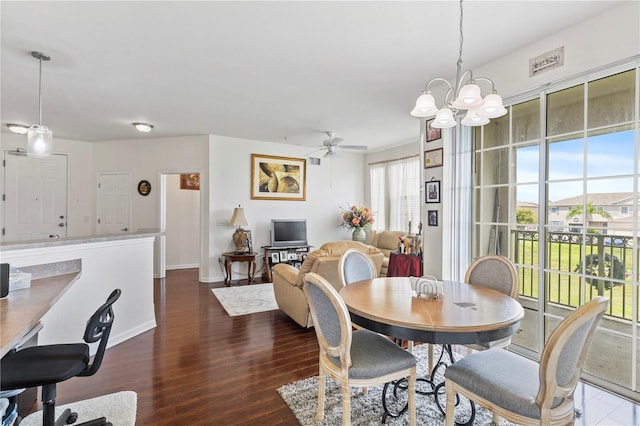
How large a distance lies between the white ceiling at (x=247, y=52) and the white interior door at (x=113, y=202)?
5.85 feet

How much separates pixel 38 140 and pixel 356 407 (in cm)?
361

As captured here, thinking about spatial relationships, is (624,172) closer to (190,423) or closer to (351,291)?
(351,291)

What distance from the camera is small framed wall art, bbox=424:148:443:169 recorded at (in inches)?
141

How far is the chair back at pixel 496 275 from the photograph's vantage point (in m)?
2.27

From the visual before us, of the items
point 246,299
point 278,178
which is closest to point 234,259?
point 246,299

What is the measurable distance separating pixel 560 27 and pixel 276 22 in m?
2.22

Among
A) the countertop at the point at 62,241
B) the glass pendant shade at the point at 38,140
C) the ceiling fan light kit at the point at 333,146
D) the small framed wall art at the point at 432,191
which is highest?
the ceiling fan light kit at the point at 333,146

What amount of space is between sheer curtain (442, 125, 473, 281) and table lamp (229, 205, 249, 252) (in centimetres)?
377

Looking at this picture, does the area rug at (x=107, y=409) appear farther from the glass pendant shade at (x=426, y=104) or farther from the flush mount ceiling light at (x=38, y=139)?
the glass pendant shade at (x=426, y=104)

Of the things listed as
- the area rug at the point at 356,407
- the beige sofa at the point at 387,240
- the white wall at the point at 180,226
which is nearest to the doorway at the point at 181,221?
the white wall at the point at 180,226

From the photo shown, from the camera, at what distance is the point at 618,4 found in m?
2.08

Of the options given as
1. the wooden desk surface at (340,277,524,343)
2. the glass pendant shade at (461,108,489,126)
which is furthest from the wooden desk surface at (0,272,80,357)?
the glass pendant shade at (461,108,489,126)

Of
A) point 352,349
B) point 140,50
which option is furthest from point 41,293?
point 140,50

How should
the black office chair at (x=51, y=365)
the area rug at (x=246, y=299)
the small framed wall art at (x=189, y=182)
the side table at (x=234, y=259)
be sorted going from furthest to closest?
1. the small framed wall art at (x=189, y=182)
2. the side table at (x=234, y=259)
3. the area rug at (x=246, y=299)
4. the black office chair at (x=51, y=365)
